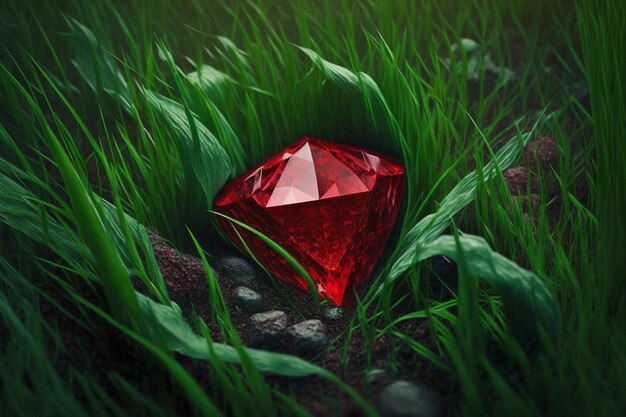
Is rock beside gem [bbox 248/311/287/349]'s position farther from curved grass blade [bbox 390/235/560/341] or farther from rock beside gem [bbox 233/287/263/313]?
curved grass blade [bbox 390/235/560/341]

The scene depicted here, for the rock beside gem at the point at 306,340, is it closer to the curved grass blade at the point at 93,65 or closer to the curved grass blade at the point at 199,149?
the curved grass blade at the point at 199,149

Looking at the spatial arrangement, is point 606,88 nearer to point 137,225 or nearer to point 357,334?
point 357,334

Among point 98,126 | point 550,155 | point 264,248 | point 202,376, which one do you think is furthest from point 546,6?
point 202,376

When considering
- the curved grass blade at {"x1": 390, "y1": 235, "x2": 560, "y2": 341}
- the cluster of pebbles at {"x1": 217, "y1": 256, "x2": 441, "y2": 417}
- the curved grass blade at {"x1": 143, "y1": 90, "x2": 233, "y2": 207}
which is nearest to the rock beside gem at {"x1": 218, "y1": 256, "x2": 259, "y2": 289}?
the cluster of pebbles at {"x1": 217, "y1": 256, "x2": 441, "y2": 417}

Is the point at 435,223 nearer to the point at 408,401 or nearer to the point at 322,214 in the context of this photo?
the point at 322,214

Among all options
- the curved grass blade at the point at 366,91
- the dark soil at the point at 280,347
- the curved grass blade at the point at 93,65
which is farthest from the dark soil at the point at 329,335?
the curved grass blade at the point at 93,65

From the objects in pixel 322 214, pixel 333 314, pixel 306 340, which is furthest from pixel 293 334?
pixel 322 214
